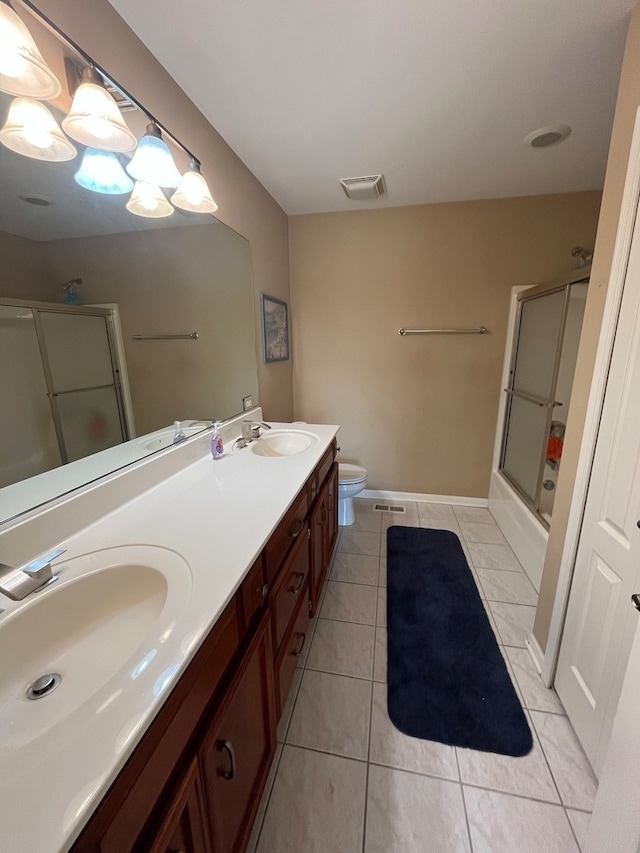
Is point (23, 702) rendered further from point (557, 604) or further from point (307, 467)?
point (557, 604)

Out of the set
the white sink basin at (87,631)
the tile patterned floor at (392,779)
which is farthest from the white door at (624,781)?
the white sink basin at (87,631)

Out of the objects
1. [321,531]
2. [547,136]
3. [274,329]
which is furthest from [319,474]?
[547,136]

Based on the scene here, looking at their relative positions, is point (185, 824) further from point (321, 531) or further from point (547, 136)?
point (547, 136)

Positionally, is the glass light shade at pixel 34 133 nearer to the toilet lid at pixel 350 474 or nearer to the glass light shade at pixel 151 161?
the glass light shade at pixel 151 161

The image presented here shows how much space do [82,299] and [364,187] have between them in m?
1.87

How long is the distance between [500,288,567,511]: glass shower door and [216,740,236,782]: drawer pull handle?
207 centimetres

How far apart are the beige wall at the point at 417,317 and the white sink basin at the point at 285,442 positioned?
3.31 feet

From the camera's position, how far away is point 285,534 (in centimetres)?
114

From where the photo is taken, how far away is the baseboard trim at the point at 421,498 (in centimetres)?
285

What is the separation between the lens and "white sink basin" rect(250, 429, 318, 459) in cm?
186

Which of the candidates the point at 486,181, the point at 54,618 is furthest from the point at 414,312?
the point at 54,618

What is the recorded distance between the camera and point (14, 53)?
2.45 feet

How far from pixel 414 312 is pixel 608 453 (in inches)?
71.9

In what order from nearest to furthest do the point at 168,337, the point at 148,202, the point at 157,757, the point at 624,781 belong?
the point at 157,757, the point at 624,781, the point at 148,202, the point at 168,337
